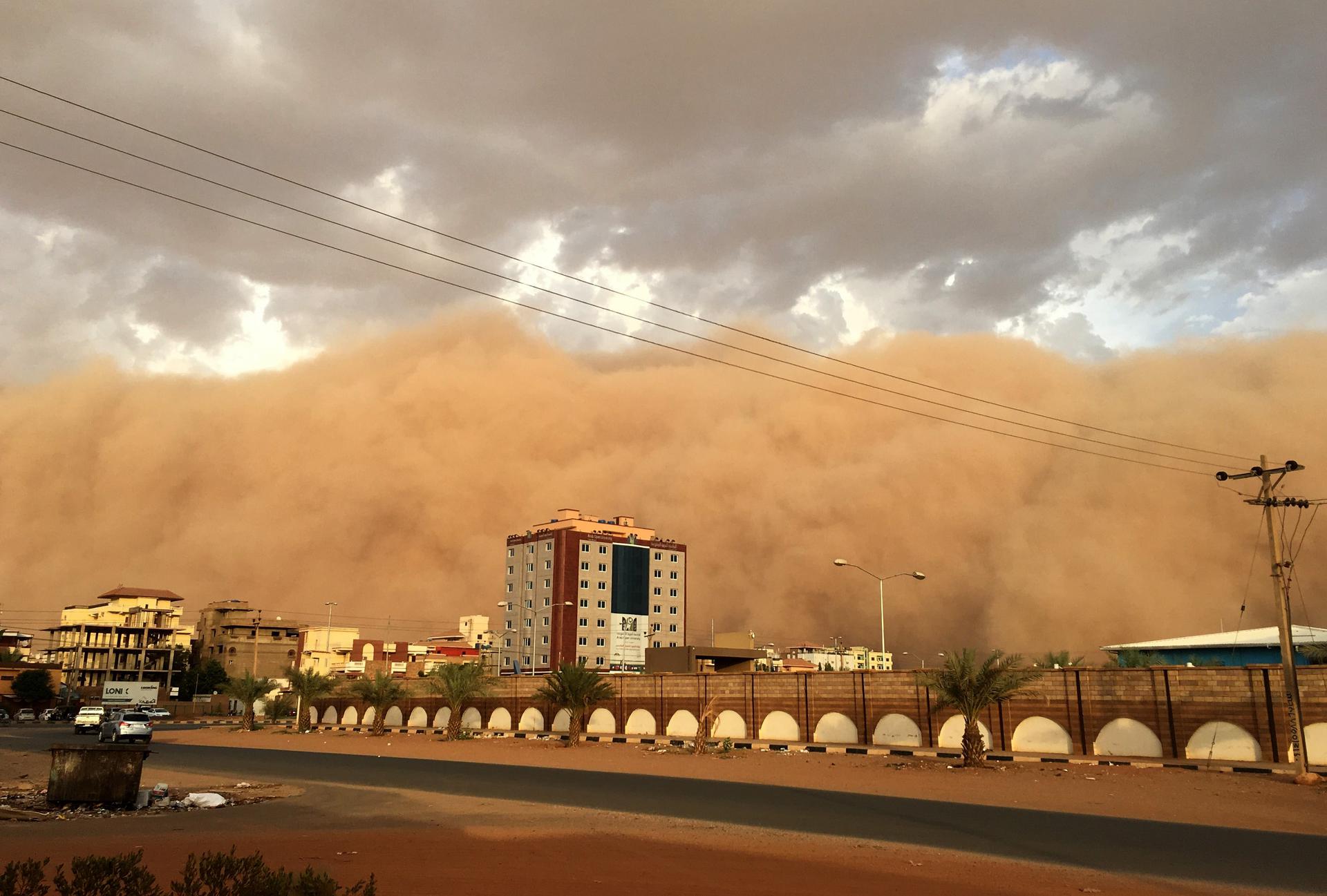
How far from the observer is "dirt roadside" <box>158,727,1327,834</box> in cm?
1898

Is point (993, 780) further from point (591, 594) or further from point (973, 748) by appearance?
point (591, 594)

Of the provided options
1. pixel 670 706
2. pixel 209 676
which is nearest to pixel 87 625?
pixel 209 676

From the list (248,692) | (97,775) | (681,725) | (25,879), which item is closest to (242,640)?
(248,692)

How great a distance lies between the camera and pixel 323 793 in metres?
20.4

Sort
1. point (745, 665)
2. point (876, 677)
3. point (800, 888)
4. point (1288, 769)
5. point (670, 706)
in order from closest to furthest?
point (800, 888), point (1288, 769), point (876, 677), point (670, 706), point (745, 665)

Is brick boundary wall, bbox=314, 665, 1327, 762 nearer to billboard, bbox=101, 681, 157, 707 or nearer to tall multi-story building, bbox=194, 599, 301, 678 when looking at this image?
billboard, bbox=101, 681, 157, 707

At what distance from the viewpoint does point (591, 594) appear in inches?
4899

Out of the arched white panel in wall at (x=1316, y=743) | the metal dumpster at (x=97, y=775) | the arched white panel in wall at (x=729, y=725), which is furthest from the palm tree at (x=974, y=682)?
the metal dumpster at (x=97, y=775)

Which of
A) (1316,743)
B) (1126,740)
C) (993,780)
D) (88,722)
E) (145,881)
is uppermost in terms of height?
A: (145,881)

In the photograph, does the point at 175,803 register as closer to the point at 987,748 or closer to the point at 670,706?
the point at 987,748

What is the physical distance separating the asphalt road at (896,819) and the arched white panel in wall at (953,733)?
13.7 m

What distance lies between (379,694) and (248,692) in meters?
9.50

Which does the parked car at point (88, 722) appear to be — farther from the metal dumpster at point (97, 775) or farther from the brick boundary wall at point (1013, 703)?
the metal dumpster at point (97, 775)

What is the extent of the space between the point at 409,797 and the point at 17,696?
92.6 meters
